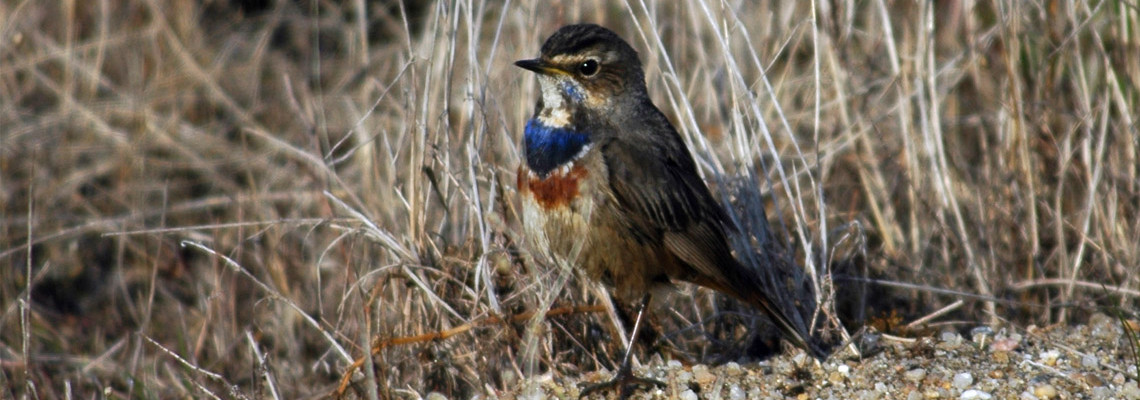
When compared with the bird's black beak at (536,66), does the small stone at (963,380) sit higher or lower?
lower

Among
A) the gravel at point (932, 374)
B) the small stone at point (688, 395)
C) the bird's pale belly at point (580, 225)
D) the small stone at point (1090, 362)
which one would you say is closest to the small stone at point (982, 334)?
the gravel at point (932, 374)

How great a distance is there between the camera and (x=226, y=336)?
19.1 ft

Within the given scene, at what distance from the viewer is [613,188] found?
459 centimetres

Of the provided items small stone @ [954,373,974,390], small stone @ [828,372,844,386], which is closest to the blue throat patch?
small stone @ [828,372,844,386]

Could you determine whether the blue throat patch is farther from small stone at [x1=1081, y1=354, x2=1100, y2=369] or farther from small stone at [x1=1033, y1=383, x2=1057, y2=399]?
small stone at [x1=1081, y1=354, x2=1100, y2=369]

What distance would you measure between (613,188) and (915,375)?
123 centimetres

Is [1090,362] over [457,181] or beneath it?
beneath

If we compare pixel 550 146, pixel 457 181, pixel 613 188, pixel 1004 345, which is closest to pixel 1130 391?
pixel 1004 345

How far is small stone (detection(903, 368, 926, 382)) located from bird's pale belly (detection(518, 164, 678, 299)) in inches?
40.0

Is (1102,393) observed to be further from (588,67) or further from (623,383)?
(588,67)

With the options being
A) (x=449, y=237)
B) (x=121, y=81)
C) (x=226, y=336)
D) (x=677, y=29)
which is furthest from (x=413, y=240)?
(x=121, y=81)

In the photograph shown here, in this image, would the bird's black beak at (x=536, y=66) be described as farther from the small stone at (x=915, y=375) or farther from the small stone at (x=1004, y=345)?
the small stone at (x=1004, y=345)

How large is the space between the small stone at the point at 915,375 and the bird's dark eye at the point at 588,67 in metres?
1.55

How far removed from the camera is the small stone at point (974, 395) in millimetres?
4176
